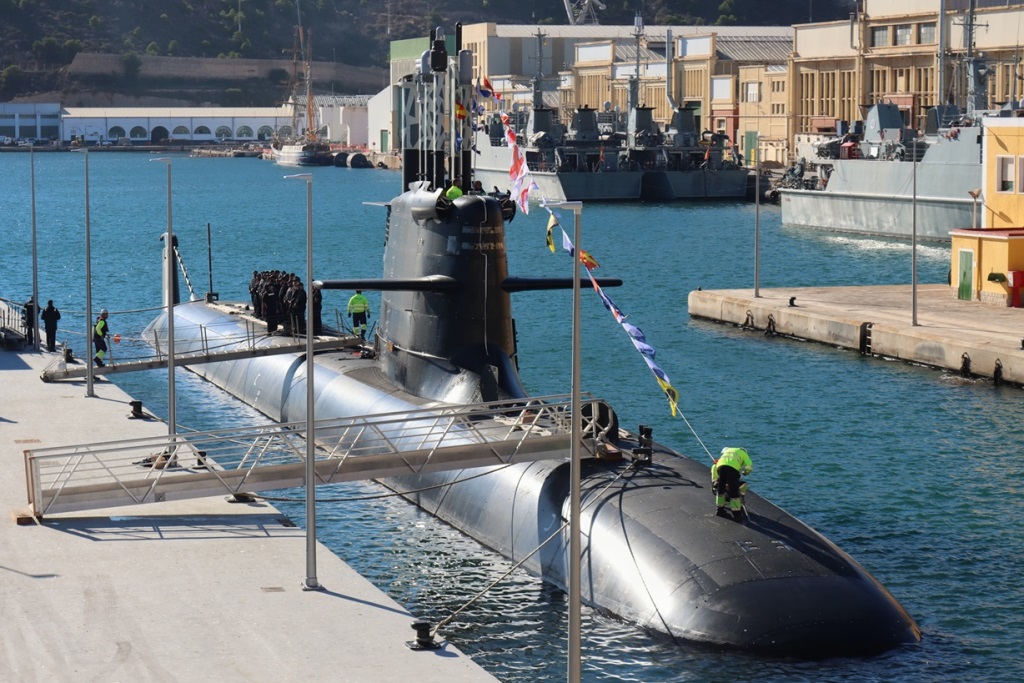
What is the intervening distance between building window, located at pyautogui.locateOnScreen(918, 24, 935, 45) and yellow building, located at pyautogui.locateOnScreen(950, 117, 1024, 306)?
5525 cm

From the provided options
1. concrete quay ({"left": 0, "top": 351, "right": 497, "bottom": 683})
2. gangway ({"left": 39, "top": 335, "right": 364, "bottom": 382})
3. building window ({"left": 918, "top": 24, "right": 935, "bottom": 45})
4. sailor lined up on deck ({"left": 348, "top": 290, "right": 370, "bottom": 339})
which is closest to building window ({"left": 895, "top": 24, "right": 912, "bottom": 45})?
building window ({"left": 918, "top": 24, "right": 935, "bottom": 45})

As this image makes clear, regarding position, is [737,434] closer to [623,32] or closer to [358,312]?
[358,312]

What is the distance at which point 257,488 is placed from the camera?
24422mm

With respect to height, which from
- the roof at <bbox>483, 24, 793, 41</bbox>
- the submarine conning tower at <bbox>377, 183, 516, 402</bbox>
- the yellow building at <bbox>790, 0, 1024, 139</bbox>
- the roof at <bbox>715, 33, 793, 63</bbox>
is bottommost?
the submarine conning tower at <bbox>377, 183, 516, 402</bbox>

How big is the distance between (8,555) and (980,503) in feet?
56.9

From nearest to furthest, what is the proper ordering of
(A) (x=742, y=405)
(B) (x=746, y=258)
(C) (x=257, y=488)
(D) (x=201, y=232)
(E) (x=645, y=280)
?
(C) (x=257, y=488)
(A) (x=742, y=405)
(E) (x=645, y=280)
(B) (x=746, y=258)
(D) (x=201, y=232)

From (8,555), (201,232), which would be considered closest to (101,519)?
(8,555)

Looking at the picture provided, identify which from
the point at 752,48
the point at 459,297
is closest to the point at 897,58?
the point at 752,48

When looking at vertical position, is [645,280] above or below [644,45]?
below

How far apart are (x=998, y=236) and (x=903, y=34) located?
219ft

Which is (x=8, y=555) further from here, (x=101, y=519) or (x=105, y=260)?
(x=105, y=260)

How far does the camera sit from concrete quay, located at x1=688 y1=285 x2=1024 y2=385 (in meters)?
42.0

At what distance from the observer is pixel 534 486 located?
25328 mm

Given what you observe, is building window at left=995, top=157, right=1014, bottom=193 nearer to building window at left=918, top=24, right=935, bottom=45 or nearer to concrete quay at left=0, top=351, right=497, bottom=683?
concrete quay at left=0, top=351, right=497, bottom=683
